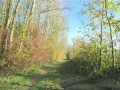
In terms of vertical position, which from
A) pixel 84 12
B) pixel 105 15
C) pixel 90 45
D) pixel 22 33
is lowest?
pixel 90 45

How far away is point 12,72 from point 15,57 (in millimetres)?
1130

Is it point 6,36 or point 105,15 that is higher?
point 105,15

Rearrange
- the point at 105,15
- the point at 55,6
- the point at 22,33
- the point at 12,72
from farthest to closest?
the point at 55,6 → the point at 22,33 → the point at 12,72 → the point at 105,15

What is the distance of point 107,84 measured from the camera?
4586 mm

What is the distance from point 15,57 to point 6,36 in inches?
61.4

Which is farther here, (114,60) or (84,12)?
(84,12)

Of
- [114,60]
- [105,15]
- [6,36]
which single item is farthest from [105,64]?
[6,36]

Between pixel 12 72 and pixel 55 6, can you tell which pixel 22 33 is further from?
pixel 55 6

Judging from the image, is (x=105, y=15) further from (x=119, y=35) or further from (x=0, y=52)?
(x=0, y=52)

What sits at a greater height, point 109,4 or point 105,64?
point 109,4

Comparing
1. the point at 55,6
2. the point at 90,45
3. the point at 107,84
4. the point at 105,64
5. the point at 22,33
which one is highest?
the point at 55,6

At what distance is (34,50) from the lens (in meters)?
8.31

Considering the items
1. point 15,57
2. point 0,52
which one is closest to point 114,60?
point 15,57

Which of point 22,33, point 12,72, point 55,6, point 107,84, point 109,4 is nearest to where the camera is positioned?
point 107,84
